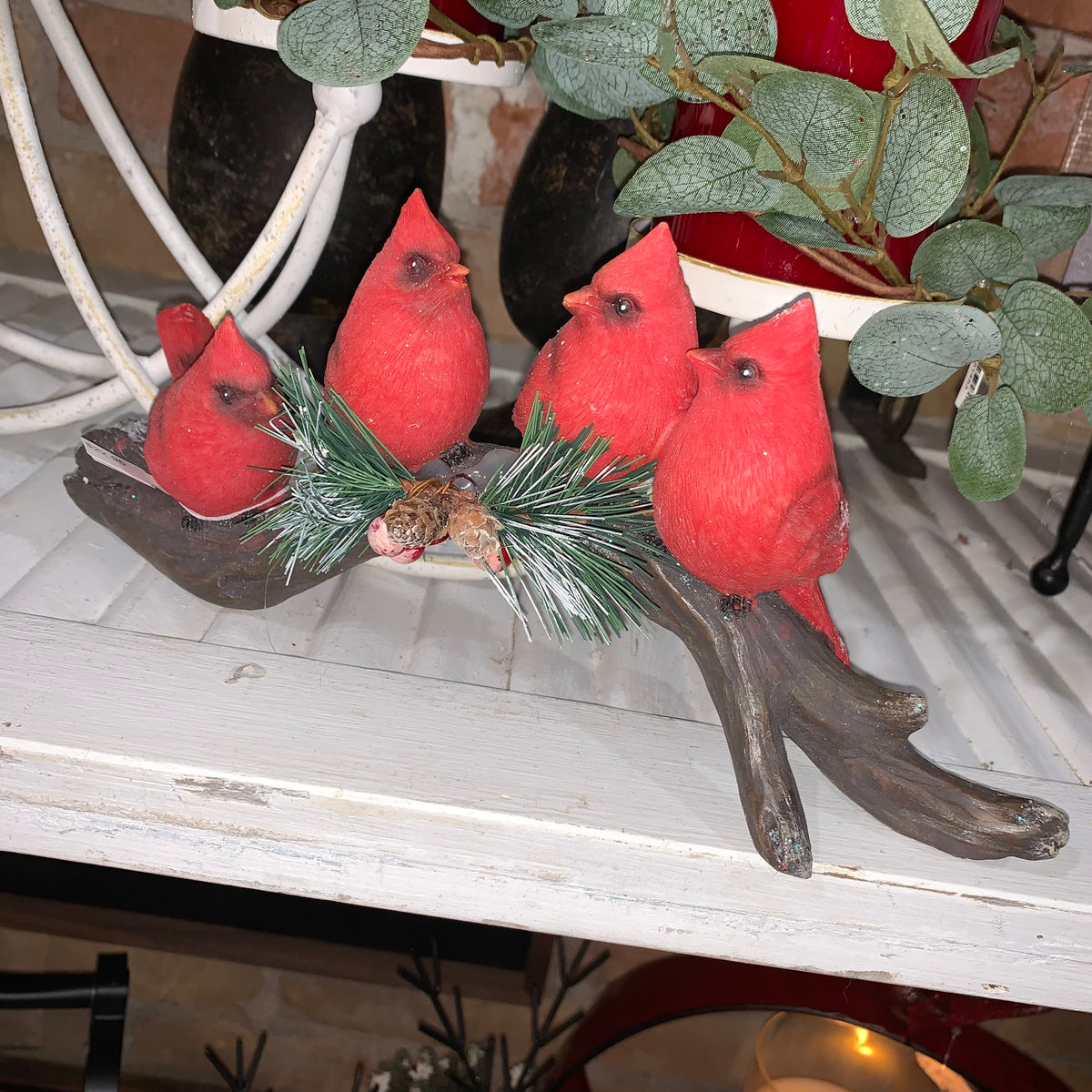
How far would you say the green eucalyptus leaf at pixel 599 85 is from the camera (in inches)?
17.3

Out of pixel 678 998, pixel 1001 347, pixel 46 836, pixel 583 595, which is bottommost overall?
pixel 678 998

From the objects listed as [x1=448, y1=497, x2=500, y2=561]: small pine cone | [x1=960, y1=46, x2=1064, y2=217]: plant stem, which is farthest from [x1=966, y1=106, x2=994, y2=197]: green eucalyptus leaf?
[x1=448, y1=497, x2=500, y2=561]: small pine cone

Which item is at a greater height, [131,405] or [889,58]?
[889,58]

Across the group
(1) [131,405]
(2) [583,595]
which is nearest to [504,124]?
(1) [131,405]

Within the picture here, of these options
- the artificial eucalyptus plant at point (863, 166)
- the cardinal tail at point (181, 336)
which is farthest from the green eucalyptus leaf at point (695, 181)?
the cardinal tail at point (181, 336)

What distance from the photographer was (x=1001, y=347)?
1.36 feet

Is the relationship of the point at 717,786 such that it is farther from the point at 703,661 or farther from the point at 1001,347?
the point at 1001,347

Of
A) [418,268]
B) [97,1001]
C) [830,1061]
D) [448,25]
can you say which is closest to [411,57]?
[448,25]

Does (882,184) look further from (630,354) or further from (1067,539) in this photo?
(1067,539)

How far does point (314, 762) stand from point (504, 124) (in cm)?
72

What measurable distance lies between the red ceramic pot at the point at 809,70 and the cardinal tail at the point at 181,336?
0.23 meters

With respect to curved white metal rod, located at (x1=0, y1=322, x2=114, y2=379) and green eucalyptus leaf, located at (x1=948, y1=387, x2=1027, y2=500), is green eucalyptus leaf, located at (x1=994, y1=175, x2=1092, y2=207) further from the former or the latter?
curved white metal rod, located at (x1=0, y1=322, x2=114, y2=379)

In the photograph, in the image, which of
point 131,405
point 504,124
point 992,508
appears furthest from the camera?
point 504,124

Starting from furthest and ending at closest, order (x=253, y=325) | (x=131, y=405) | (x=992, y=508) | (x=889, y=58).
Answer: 1. (x=992, y=508)
2. (x=131, y=405)
3. (x=253, y=325)
4. (x=889, y=58)
